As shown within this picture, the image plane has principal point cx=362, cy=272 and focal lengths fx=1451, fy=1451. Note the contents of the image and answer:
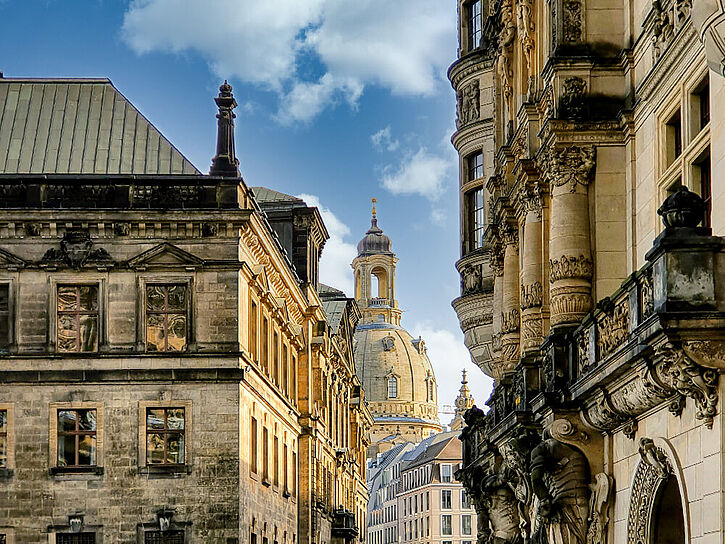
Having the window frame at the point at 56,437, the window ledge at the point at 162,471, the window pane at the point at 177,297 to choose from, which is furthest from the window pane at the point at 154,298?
the window ledge at the point at 162,471

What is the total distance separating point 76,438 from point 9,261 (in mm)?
5680

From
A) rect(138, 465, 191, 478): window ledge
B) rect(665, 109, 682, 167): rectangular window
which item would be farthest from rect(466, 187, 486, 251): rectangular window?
rect(665, 109, 682, 167): rectangular window

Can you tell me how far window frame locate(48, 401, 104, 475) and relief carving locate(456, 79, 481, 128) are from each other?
13.8m

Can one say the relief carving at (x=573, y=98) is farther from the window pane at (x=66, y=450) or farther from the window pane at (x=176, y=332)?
the window pane at (x=66, y=450)

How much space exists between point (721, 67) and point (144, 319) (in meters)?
29.6

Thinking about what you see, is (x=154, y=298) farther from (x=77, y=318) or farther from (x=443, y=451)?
(x=443, y=451)

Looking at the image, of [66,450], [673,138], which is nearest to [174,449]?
[66,450]

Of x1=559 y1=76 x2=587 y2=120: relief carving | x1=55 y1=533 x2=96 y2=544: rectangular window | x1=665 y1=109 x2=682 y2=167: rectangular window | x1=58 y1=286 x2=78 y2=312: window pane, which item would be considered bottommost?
x1=55 y1=533 x2=96 y2=544: rectangular window

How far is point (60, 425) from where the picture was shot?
43375mm

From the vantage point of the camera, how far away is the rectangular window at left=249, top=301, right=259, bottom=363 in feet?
153

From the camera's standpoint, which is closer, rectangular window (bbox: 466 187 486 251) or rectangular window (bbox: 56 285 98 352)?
rectangular window (bbox: 466 187 486 251)

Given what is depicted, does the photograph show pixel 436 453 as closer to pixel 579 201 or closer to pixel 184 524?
pixel 184 524

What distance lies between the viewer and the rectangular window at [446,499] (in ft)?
526

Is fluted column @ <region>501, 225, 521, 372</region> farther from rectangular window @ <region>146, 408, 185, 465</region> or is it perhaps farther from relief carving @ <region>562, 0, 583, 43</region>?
rectangular window @ <region>146, 408, 185, 465</region>
